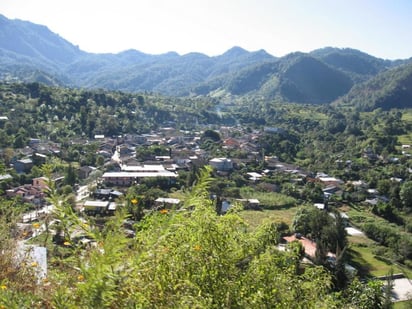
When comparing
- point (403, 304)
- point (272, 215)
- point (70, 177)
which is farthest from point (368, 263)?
point (70, 177)

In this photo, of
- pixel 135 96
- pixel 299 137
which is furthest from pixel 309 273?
pixel 135 96

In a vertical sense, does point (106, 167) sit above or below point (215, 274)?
below

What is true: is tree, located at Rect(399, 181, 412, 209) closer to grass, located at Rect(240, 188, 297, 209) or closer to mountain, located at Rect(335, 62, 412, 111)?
grass, located at Rect(240, 188, 297, 209)

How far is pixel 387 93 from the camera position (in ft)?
261

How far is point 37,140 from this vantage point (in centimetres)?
3819

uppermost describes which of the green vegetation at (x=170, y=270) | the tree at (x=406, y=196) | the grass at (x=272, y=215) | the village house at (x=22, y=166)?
the green vegetation at (x=170, y=270)

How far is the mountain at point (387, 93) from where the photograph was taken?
→ 3103 inches

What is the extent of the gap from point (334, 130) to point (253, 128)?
11.6 metres

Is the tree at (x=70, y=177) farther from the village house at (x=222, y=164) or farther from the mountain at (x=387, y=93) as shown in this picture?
the mountain at (x=387, y=93)

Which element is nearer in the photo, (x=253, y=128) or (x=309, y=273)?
(x=309, y=273)

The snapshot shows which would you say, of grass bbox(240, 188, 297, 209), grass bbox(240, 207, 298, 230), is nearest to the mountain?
grass bbox(240, 188, 297, 209)

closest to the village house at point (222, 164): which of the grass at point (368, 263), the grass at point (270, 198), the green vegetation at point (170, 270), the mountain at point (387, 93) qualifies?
the grass at point (270, 198)

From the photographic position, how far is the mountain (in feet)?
259

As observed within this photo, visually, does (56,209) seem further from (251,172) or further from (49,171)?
(251,172)
